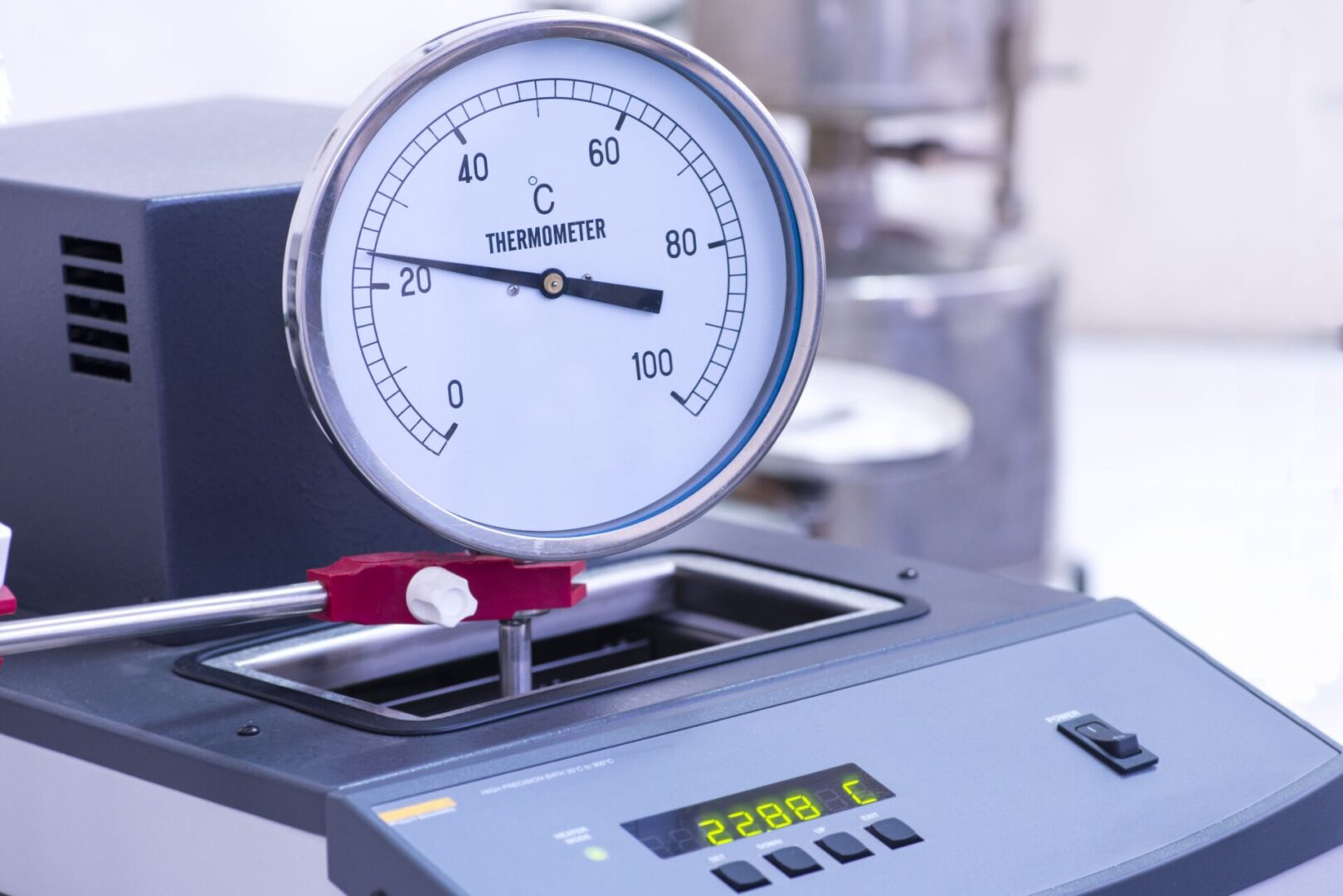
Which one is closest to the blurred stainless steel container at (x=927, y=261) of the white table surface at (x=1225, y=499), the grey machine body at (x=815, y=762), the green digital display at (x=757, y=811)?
the white table surface at (x=1225, y=499)

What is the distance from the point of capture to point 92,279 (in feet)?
2.68

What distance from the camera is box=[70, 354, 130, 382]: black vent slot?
0.81 m

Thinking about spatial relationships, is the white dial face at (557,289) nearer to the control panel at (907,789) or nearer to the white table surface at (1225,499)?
the control panel at (907,789)

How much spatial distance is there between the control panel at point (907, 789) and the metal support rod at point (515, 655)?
0.10 metres

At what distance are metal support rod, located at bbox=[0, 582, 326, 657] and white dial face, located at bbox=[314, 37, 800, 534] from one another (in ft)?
0.23

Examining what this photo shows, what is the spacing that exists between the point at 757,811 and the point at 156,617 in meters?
0.25

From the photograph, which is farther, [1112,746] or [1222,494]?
[1222,494]

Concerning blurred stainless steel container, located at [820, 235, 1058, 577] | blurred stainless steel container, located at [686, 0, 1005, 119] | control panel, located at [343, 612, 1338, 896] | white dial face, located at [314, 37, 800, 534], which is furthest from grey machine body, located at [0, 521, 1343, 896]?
blurred stainless steel container, located at [686, 0, 1005, 119]

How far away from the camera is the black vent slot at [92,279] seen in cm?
81

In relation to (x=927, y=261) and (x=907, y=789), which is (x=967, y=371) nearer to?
(x=927, y=261)

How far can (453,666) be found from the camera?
89 cm

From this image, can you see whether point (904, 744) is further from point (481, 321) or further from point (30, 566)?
point (30, 566)

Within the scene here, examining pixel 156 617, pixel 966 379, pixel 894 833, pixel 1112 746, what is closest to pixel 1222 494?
pixel 966 379

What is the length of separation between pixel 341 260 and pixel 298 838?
0.23 m
